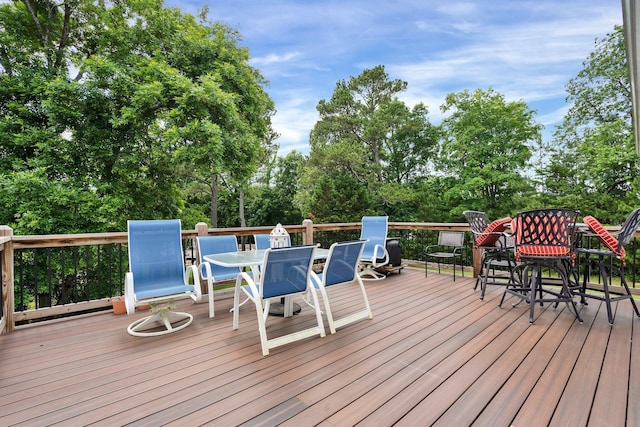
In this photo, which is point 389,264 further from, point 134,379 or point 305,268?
point 134,379

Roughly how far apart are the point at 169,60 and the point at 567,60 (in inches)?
543

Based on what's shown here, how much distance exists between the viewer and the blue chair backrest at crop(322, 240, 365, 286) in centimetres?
308

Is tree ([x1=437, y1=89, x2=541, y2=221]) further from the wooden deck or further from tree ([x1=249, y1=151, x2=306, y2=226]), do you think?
the wooden deck

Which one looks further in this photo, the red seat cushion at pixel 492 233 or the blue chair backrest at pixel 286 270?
the red seat cushion at pixel 492 233

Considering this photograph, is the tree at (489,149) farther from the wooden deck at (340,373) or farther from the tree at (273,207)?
the wooden deck at (340,373)

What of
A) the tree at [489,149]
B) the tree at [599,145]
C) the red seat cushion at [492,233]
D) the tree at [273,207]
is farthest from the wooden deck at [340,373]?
the tree at [273,207]

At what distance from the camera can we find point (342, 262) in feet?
10.5

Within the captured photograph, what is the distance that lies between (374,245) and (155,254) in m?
3.54

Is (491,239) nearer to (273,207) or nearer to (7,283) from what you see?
(7,283)

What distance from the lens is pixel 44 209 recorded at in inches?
246

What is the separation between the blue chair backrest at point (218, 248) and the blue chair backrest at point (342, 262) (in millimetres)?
1273

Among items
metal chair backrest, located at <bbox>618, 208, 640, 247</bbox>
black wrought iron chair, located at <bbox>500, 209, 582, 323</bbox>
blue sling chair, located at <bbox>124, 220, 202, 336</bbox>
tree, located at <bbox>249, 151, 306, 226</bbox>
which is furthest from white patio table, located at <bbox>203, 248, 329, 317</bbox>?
tree, located at <bbox>249, 151, 306, 226</bbox>

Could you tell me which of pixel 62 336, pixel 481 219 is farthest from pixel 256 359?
pixel 481 219

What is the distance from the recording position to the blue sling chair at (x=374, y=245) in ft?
17.6
